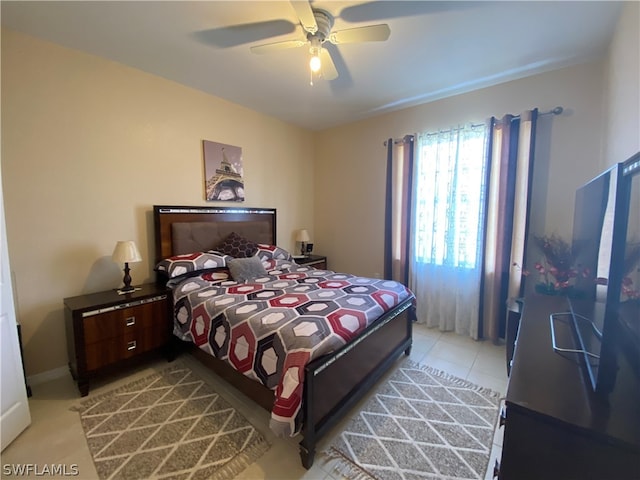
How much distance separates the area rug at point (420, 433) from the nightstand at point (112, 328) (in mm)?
1821

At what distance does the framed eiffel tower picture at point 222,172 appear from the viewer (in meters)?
3.25

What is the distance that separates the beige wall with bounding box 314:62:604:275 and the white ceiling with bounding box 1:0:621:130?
18cm

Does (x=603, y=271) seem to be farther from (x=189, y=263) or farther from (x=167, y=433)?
(x=189, y=263)

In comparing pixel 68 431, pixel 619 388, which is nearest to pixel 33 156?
pixel 68 431

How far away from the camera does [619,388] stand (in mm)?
994

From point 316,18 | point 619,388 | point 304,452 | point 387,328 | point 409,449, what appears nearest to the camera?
point 619,388

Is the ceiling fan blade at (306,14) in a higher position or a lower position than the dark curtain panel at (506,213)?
higher

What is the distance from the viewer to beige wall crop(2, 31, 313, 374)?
2117 mm

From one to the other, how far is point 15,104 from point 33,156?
391 millimetres

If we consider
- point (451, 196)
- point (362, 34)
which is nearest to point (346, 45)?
point (362, 34)

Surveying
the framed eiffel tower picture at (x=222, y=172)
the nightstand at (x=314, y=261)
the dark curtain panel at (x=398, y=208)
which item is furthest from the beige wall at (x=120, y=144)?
the nightstand at (x=314, y=261)

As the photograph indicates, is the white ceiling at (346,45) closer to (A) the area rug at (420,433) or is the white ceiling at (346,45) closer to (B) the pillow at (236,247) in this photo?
(B) the pillow at (236,247)

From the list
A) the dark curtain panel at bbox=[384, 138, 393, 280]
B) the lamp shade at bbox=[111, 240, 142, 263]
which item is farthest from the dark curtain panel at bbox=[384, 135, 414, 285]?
the lamp shade at bbox=[111, 240, 142, 263]

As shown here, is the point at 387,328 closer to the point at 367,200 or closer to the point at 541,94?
the point at 367,200
